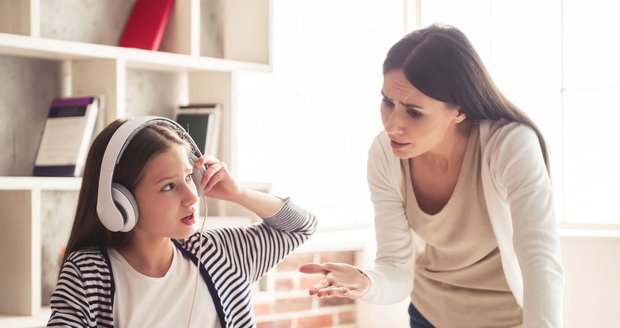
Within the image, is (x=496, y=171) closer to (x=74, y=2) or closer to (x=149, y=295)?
(x=149, y=295)

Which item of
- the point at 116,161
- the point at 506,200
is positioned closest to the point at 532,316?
the point at 506,200

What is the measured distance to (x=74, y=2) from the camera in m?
2.94

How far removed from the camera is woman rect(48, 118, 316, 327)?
5.61 ft

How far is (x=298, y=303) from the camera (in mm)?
3721

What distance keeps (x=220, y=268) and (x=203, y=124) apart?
121 centimetres

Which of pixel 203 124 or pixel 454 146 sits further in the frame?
pixel 203 124

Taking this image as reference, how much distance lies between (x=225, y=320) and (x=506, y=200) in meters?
0.72

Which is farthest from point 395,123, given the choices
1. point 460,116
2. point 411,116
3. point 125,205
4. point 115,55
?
point 115,55

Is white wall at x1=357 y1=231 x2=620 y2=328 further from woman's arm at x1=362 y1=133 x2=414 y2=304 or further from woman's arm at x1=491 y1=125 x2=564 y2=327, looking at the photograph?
woman's arm at x1=491 y1=125 x2=564 y2=327

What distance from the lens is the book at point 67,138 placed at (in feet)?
8.73

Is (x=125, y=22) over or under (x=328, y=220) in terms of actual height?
over

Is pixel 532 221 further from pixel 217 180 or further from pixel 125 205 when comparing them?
pixel 125 205

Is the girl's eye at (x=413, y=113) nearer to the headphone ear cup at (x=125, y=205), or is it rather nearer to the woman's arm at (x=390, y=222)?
the woman's arm at (x=390, y=222)

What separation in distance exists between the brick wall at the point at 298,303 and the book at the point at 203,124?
0.75m
